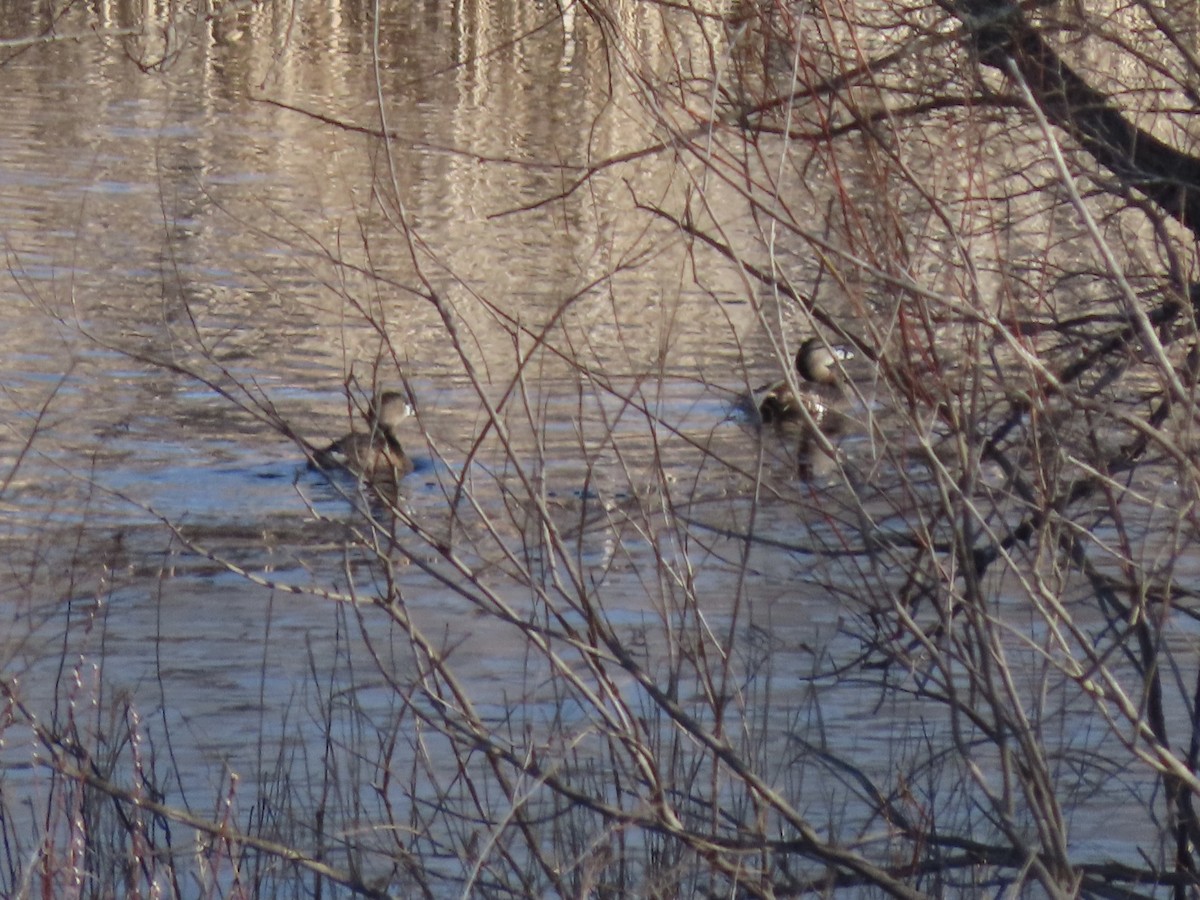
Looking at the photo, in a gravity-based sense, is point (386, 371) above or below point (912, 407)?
below

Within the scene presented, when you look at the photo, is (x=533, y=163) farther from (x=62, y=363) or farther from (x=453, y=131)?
(x=453, y=131)

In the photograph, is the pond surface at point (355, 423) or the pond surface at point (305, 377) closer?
the pond surface at point (355, 423)

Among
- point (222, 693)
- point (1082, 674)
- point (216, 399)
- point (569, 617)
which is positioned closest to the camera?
point (1082, 674)

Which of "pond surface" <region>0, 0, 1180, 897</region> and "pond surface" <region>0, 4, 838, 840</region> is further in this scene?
"pond surface" <region>0, 4, 838, 840</region>

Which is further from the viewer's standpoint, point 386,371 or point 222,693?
point 386,371

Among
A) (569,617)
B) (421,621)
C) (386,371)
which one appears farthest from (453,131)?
(569,617)

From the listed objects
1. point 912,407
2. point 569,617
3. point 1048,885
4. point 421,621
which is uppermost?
point 912,407

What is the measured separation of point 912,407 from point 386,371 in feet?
31.0

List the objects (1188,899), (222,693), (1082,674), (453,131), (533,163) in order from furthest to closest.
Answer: (453,131) → (222,693) → (1188,899) → (533,163) → (1082,674)

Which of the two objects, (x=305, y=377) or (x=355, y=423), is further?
(x=305, y=377)

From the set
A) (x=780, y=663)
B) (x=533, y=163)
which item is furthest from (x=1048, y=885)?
(x=780, y=663)

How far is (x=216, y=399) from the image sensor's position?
11.9 meters

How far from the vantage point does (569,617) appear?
701 centimetres

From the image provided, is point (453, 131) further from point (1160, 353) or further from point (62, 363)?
point (1160, 353)
